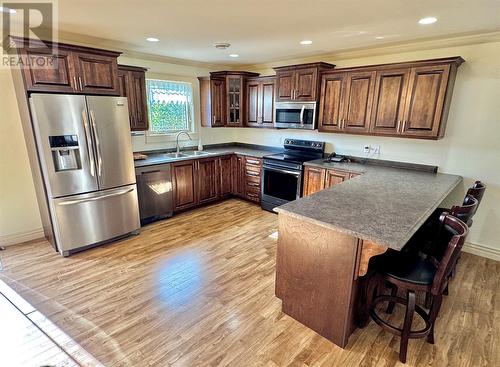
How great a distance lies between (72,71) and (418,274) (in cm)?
373

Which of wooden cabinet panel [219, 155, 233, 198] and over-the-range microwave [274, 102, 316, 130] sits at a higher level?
over-the-range microwave [274, 102, 316, 130]

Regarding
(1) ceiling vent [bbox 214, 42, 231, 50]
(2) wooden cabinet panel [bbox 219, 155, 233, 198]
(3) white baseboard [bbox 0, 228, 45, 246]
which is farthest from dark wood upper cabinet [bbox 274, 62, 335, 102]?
(3) white baseboard [bbox 0, 228, 45, 246]

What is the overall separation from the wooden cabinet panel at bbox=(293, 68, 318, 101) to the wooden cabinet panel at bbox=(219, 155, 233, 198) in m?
1.65

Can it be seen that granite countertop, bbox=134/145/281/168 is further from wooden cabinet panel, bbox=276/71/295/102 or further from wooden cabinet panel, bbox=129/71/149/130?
wooden cabinet panel, bbox=276/71/295/102

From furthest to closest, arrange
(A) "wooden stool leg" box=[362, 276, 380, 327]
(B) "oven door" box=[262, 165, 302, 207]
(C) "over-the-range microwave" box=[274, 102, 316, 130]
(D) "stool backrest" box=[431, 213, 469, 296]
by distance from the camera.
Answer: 1. (B) "oven door" box=[262, 165, 302, 207]
2. (C) "over-the-range microwave" box=[274, 102, 316, 130]
3. (A) "wooden stool leg" box=[362, 276, 380, 327]
4. (D) "stool backrest" box=[431, 213, 469, 296]

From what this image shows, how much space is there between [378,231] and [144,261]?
2512 millimetres

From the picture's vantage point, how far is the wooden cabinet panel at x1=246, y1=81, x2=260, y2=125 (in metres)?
4.85

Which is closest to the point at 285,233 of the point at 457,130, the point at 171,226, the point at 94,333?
the point at 94,333

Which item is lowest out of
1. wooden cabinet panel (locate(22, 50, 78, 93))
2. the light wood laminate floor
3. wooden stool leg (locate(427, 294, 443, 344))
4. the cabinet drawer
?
the light wood laminate floor

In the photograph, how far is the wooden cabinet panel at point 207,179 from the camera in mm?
4605

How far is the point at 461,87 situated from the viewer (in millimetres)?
3176

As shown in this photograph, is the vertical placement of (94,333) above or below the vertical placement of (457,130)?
below

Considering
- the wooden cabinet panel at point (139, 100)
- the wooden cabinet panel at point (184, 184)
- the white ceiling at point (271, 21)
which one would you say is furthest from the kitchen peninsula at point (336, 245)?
the wooden cabinet panel at point (139, 100)

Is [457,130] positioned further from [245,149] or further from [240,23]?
[245,149]
